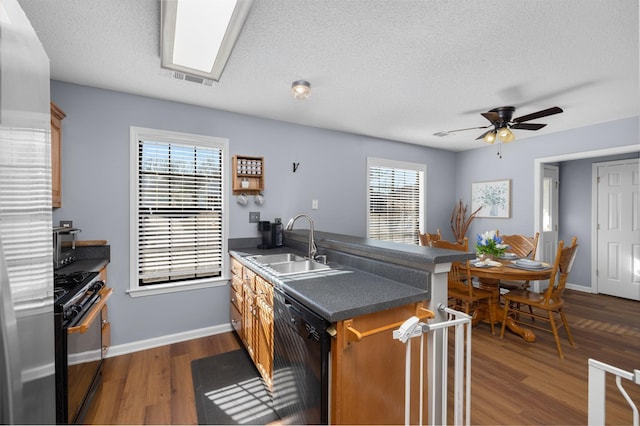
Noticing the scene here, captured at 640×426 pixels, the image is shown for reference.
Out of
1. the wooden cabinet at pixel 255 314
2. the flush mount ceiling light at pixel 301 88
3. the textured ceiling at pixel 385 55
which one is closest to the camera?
the textured ceiling at pixel 385 55

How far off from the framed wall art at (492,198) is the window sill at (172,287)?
14.3 ft

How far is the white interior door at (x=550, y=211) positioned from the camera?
4600mm

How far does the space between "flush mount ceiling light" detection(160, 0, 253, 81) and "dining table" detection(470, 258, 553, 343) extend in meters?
2.91

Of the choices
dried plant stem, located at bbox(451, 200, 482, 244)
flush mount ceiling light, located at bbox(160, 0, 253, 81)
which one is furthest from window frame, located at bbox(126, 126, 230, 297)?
dried plant stem, located at bbox(451, 200, 482, 244)

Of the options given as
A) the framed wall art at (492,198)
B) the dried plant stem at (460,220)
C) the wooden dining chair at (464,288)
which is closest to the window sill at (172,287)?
the wooden dining chair at (464,288)

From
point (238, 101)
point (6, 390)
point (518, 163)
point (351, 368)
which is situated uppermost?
point (238, 101)

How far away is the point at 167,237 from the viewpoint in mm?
2859

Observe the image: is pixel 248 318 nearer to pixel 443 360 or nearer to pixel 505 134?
pixel 443 360

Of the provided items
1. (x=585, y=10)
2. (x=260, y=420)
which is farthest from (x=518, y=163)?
(x=260, y=420)

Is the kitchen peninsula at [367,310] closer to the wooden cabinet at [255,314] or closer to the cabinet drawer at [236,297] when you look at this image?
the wooden cabinet at [255,314]

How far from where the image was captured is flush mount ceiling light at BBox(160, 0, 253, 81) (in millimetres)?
1467

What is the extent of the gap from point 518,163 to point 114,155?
17.7 feet

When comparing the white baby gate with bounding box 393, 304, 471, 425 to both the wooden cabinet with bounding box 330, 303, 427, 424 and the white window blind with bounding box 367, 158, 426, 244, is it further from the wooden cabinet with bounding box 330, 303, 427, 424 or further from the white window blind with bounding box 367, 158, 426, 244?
the white window blind with bounding box 367, 158, 426, 244

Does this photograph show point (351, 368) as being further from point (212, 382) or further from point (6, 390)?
point (212, 382)
